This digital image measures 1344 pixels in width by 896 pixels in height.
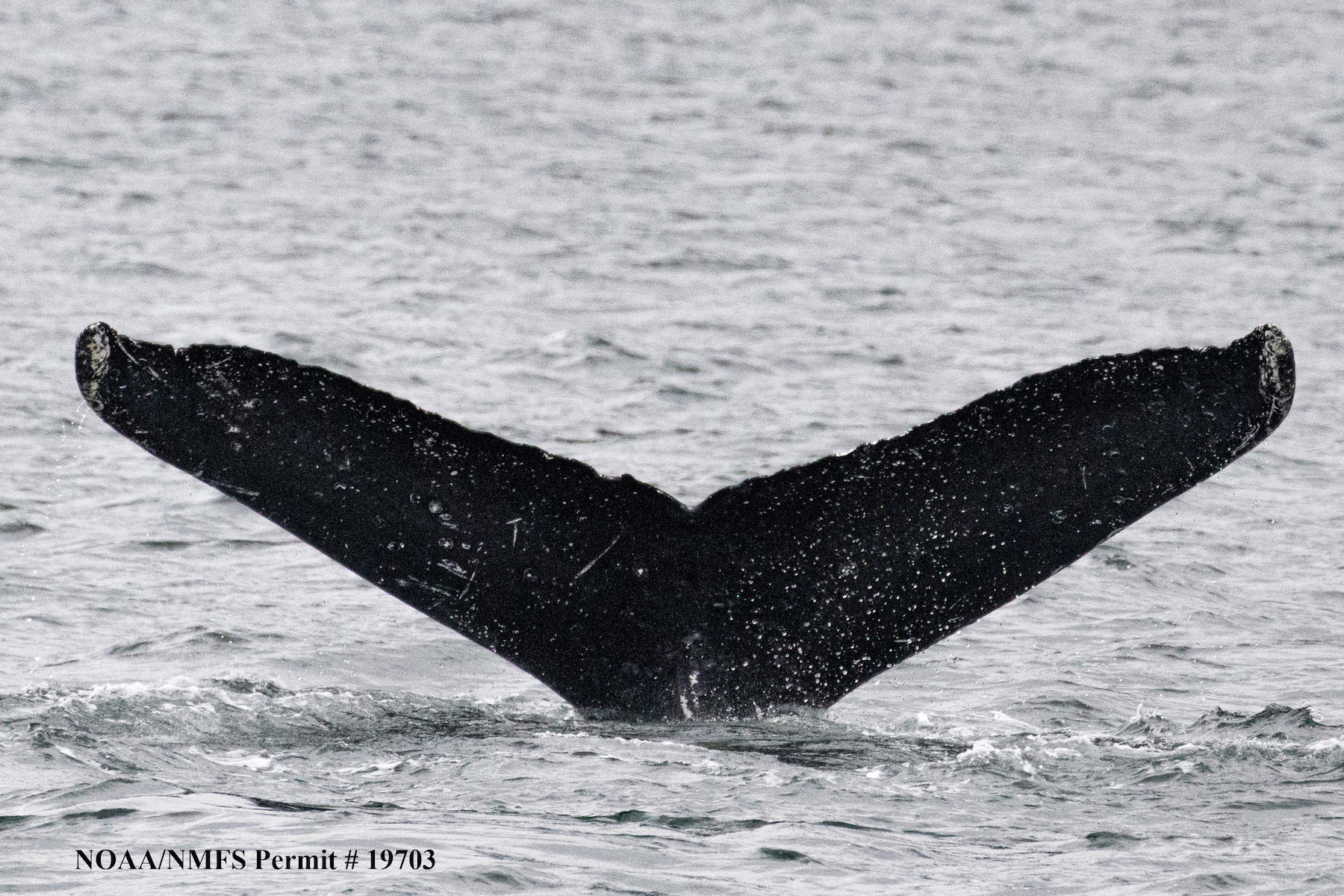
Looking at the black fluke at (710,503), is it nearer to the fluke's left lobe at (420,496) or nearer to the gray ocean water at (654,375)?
the fluke's left lobe at (420,496)

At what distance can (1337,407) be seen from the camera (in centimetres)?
1445

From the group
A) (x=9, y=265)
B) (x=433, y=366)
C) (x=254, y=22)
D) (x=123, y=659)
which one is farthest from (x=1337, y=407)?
(x=254, y=22)

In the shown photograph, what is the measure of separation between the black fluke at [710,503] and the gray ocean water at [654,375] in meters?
0.50

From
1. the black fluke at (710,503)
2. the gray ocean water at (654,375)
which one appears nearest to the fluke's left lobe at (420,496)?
Result: the black fluke at (710,503)

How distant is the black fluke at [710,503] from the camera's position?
5.65 meters

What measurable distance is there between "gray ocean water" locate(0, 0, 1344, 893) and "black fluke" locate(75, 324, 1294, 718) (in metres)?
0.50

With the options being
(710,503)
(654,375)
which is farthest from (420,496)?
(654,375)

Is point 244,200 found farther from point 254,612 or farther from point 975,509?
point 975,509

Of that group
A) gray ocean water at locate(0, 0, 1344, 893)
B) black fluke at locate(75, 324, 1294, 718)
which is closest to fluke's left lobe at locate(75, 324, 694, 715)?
black fluke at locate(75, 324, 1294, 718)

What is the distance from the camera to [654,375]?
15.1 metres

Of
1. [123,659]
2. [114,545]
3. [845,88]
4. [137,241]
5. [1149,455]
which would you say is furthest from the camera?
[845,88]

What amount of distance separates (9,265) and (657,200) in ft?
23.6

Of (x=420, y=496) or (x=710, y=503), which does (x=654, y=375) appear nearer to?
(x=710, y=503)

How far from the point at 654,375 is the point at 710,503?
906 cm
